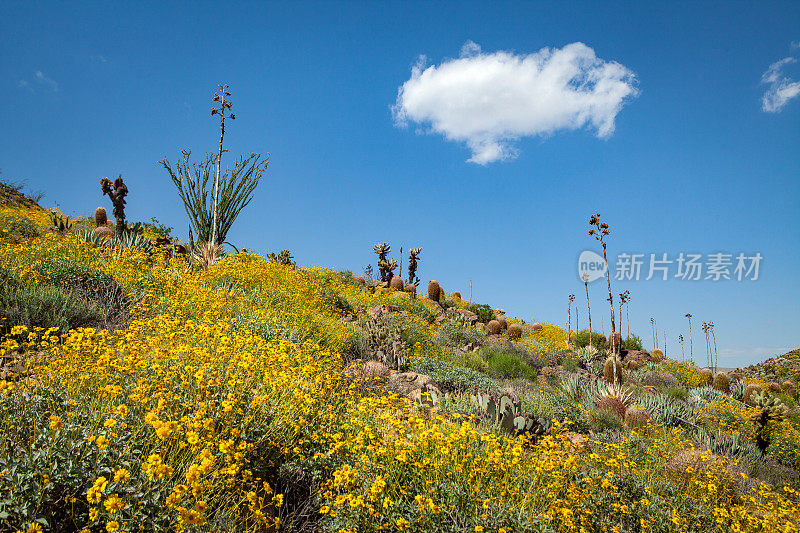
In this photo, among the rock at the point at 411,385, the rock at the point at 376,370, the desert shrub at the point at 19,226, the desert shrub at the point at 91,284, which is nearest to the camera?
the rock at the point at 411,385

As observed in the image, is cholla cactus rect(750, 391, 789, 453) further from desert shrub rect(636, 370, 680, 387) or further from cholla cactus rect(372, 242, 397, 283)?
cholla cactus rect(372, 242, 397, 283)

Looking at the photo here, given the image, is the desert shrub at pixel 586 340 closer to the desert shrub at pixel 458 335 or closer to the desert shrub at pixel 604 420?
the desert shrub at pixel 458 335

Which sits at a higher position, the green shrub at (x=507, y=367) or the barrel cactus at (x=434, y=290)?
the barrel cactus at (x=434, y=290)

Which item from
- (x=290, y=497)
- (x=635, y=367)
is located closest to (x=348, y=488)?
(x=290, y=497)

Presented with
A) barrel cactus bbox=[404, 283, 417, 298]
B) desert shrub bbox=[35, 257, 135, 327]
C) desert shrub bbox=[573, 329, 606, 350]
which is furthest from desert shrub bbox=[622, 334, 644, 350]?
desert shrub bbox=[35, 257, 135, 327]

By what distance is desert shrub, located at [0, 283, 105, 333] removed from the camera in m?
5.99

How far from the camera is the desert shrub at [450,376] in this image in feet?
25.6

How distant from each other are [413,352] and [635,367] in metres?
9.70

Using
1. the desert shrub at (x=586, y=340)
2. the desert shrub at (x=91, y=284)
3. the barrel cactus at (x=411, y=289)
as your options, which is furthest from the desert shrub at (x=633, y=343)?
the desert shrub at (x=91, y=284)

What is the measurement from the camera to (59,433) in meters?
2.72

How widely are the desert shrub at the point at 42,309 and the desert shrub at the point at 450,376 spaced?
5536 millimetres

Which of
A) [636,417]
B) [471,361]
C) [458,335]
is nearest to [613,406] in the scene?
[636,417]

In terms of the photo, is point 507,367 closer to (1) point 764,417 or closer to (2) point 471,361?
(2) point 471,361

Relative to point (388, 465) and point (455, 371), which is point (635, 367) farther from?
point (388, 465)
